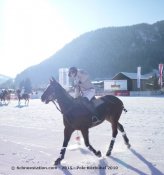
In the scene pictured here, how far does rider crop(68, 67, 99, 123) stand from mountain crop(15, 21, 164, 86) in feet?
443

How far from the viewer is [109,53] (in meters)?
161

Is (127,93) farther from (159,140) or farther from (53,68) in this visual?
(53,68)

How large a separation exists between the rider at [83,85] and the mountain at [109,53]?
135 meters

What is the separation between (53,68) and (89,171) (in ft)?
506

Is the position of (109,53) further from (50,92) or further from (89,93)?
(50,92)

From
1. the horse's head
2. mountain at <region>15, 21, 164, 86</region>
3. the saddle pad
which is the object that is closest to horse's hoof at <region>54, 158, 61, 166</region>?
the horse's head

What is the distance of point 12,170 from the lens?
24.8 feet

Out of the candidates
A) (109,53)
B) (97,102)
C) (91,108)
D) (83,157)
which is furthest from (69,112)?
(109,53)

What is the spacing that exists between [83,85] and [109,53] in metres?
153

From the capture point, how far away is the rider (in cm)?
891

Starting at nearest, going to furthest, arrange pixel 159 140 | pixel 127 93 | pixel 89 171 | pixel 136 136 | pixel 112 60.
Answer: pixel 89 171
pixel 159 140
pixel 136 136
pixel 127 93
pixel 112 60

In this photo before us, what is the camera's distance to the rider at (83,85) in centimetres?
891

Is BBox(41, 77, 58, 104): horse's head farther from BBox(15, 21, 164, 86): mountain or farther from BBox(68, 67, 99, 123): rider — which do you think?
BBox(15, 21, 164, 86): mountain

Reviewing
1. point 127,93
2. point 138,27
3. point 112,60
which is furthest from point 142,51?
point 127,93
